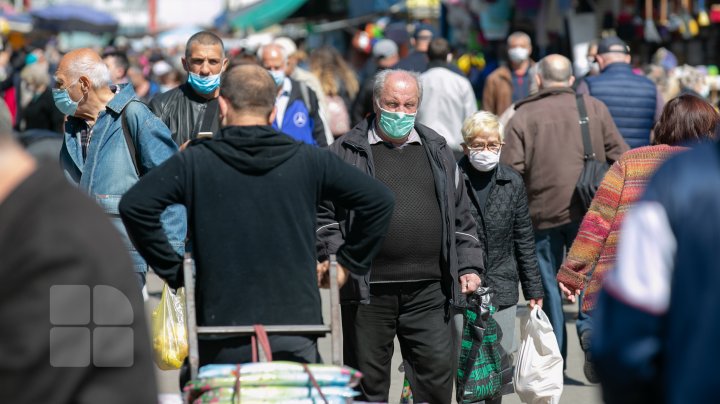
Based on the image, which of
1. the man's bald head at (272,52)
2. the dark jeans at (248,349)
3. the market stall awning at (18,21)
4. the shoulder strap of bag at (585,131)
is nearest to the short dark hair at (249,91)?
the dark jeans at (248,349)

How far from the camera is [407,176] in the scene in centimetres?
588

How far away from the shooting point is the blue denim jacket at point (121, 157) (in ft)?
19.3

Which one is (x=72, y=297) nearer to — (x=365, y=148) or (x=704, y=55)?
(x=365, y=148)

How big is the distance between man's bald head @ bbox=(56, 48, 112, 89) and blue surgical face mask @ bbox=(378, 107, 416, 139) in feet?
4.48

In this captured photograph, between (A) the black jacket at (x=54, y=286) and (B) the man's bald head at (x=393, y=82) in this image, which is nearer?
(A) the black jacket at (x=54, y=286)

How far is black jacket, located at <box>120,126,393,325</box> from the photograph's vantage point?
168 inches

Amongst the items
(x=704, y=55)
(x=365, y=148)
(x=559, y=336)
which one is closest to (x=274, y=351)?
(x=365, y=148)

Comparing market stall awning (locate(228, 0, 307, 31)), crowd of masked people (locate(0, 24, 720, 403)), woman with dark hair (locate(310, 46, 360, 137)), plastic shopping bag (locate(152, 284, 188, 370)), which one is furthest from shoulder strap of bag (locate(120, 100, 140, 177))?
market stall awning (locate(228, 0, 307, 31))

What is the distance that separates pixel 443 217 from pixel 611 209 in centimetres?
77

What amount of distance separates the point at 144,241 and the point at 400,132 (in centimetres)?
177

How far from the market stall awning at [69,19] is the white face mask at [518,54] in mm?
36395

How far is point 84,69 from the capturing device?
6078mm

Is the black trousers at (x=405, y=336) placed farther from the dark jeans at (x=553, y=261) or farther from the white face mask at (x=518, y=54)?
the white face mask at (x=518, y=54)

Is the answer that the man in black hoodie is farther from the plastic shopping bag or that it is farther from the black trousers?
the black trousers
